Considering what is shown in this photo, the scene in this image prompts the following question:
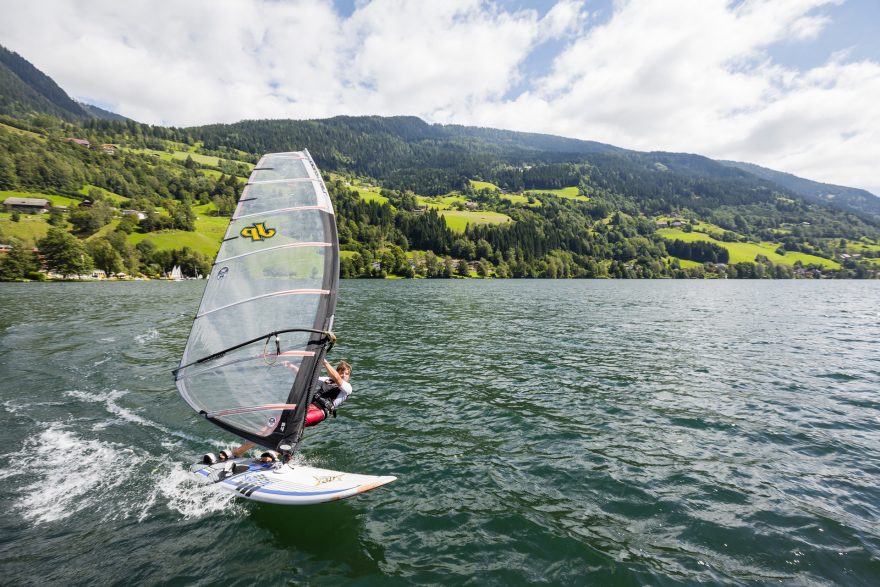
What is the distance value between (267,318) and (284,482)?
150 inches

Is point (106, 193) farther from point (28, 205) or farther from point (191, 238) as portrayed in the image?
point (191, 238)

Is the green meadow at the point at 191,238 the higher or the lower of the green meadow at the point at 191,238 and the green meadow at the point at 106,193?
the lower

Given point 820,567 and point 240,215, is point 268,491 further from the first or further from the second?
point 820,567

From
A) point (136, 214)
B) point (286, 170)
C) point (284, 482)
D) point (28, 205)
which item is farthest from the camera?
point (136, 214)

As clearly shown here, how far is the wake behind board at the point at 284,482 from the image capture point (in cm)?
834

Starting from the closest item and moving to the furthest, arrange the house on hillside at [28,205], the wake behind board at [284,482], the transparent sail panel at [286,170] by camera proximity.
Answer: the wake behind board at [284,482], the transparent sail panel at [286,170], the house on hillside at [28,205]

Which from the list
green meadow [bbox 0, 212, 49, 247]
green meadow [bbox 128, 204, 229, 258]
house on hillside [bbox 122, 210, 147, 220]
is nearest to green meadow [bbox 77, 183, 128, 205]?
house on hillside [bbox 122, 210, 147, 220]

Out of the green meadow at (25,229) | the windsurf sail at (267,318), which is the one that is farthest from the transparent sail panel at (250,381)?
the green meadow at (25,229)

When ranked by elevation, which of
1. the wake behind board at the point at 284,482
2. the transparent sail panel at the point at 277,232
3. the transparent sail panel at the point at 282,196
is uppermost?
the transparent sail panel at the point at 282,196

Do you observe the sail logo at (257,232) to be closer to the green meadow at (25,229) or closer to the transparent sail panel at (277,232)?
the transparent sail panel at (277,232)

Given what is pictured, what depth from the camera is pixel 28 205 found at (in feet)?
463

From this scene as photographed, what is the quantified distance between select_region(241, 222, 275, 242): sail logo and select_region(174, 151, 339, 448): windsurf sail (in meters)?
0.03

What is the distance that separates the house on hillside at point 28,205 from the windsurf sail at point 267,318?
18937 centimetres

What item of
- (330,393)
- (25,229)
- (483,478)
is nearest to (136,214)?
(25,229)
